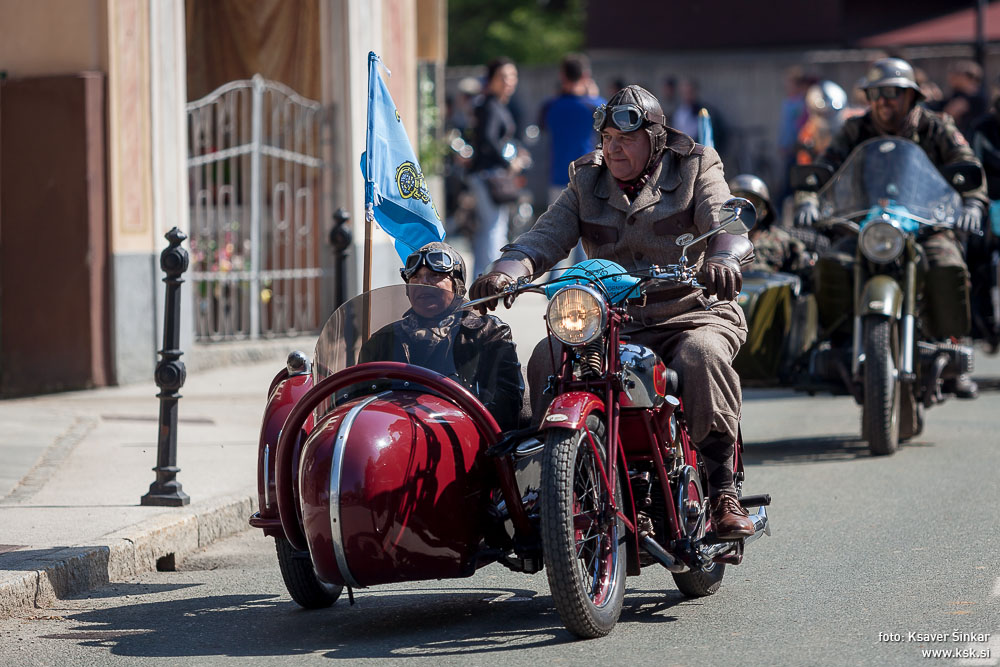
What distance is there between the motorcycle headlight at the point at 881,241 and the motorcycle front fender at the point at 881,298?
0.41 feet

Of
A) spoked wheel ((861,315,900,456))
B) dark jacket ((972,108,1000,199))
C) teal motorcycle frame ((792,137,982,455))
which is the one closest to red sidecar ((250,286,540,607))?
spoked wheel ((861,315,900,456))

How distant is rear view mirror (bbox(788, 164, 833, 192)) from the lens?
9.51 m

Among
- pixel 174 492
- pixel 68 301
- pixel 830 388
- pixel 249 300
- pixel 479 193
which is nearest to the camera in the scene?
pixel 174 492

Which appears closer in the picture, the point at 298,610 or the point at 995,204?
the point at 298,610

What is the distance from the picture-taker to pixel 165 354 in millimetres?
7527

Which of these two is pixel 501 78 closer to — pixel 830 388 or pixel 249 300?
pixel 249 300

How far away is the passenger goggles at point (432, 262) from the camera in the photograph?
18.6ft

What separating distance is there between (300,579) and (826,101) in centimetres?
1300

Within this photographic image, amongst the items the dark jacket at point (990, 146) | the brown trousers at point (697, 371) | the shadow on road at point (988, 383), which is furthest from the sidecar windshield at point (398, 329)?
the shadow on road at point (988, 383)

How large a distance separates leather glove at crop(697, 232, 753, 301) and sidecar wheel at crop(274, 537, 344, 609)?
1731 mm

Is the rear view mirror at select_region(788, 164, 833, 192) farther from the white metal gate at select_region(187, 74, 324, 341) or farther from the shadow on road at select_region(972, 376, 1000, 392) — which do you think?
the white metal gate at select_region(187, 74, 324, 341)

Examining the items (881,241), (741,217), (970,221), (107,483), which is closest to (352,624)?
(741,217)

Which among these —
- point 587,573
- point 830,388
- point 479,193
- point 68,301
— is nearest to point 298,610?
point 587,573

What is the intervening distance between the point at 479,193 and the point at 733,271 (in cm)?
1052
